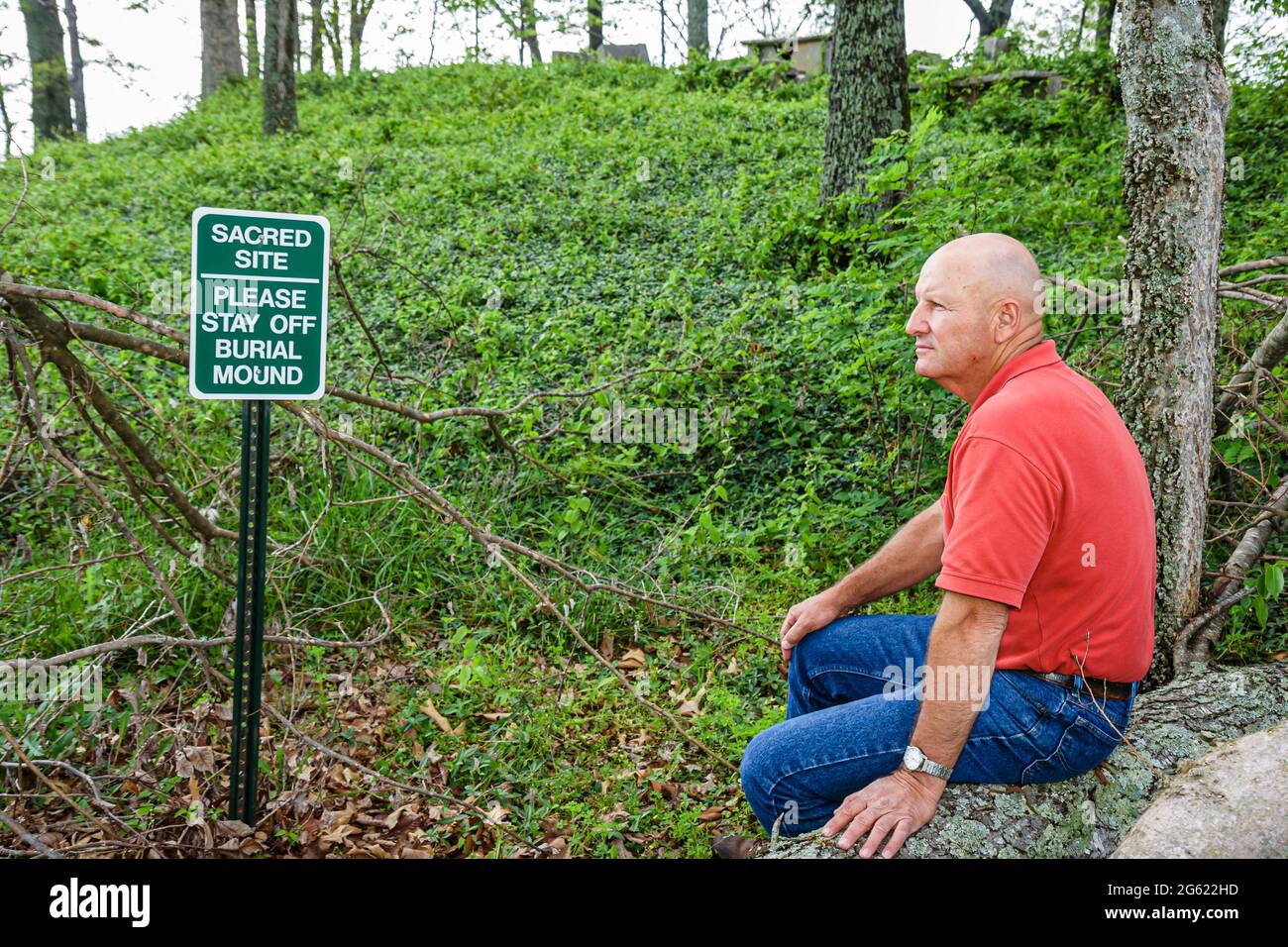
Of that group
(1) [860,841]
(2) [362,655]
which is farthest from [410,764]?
(1) [860,841]

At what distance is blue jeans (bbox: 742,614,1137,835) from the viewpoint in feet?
7.80

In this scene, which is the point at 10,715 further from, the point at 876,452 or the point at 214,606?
the point at 876,452

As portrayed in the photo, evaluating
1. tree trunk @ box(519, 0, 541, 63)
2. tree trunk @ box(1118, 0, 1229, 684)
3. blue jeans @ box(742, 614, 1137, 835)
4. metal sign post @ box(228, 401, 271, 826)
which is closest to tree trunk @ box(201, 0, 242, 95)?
tree trunk @ box(519, 0, 541, 63)

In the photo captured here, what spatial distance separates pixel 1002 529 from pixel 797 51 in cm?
1686

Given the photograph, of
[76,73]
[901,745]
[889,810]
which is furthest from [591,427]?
[76,73]

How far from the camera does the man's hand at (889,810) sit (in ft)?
7.38

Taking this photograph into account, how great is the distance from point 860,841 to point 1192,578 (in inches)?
79.7

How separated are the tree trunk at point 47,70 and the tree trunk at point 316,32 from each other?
4.68 metres

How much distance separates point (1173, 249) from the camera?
330 cm

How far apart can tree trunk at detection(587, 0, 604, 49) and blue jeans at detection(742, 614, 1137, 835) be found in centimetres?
2366

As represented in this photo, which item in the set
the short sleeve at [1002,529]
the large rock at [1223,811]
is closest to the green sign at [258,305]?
the short sleeve at [1002,529]

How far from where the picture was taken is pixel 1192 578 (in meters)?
3.48

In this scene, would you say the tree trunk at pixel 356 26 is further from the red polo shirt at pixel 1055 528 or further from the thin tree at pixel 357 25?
the red polo shirt at pixel 1055 528

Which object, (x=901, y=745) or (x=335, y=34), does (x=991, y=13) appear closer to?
(x=335, y=34)
